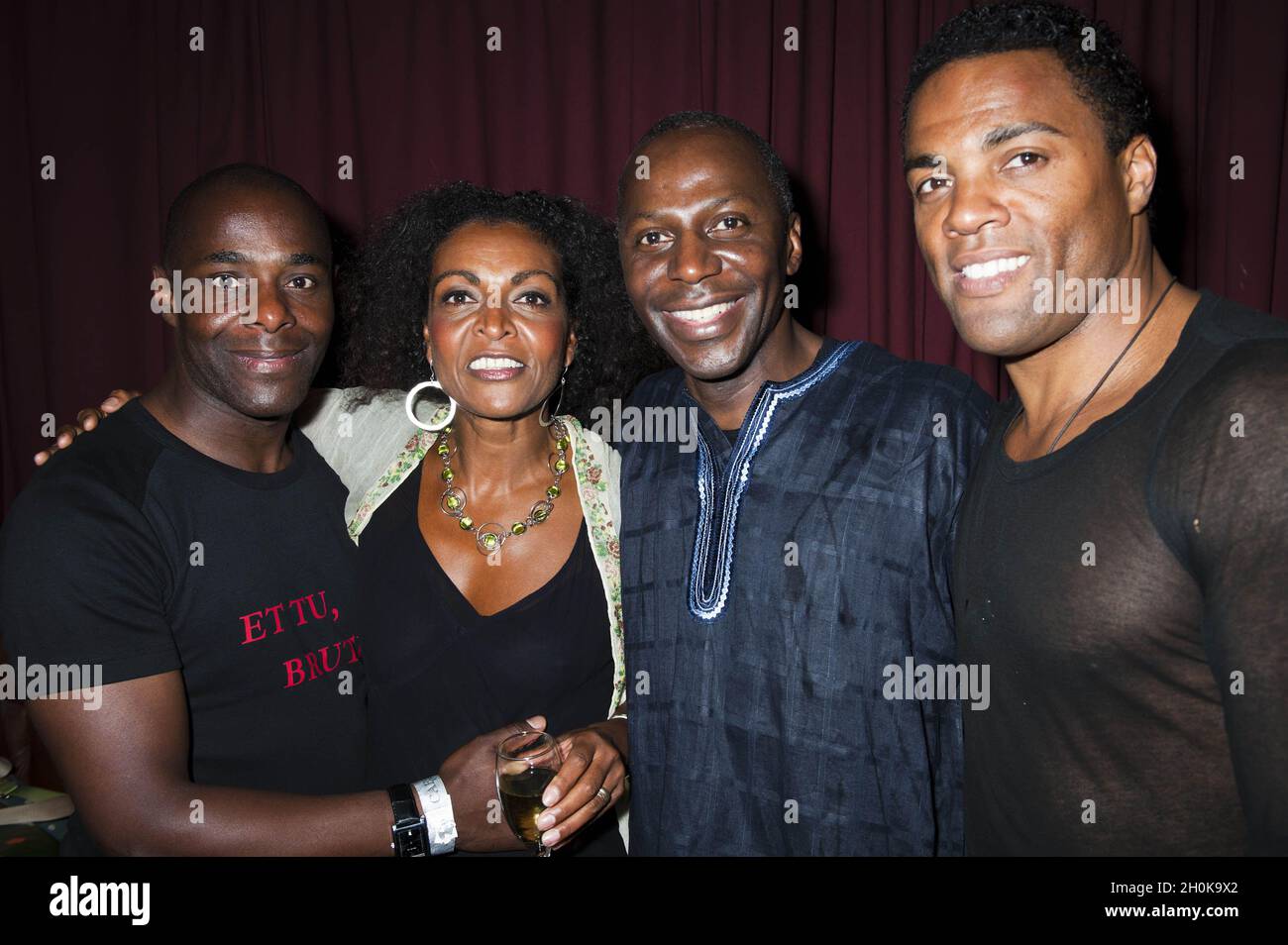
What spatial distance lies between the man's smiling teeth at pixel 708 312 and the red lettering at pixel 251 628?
1.05 meters

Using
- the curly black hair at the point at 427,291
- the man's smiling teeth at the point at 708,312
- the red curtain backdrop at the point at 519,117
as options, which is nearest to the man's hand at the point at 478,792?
the man's smiling teeth at the point at 708,312

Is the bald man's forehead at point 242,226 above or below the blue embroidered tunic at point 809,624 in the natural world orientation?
above

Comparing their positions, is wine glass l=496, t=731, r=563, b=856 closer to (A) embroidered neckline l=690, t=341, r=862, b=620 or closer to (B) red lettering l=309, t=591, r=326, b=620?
(A) embroidered neckline l=690, t=341, r=862, b=620

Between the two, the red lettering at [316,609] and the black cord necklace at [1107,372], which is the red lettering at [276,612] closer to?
the red lettering at [316,609]

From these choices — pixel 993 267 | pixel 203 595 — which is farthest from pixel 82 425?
pixel 993 267

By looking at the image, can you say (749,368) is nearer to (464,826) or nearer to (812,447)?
(812,447)

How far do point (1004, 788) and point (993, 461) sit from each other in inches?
20.4

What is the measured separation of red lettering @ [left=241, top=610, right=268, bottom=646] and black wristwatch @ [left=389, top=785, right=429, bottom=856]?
1.41 feet

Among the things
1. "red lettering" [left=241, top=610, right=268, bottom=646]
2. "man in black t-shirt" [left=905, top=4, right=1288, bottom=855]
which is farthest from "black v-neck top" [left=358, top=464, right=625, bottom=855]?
"man in black t-shirt" [left=905, top=4, right=1288, bottom=855]

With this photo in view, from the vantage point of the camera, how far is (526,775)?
1.52m

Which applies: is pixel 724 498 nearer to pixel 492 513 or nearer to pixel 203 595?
pixel 492 513

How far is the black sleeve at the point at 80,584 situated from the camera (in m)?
1.45

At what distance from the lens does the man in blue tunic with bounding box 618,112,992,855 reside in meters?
1.55
